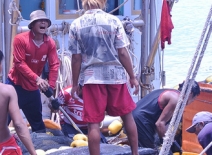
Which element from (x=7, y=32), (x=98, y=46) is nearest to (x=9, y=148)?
(x=98, y=46)

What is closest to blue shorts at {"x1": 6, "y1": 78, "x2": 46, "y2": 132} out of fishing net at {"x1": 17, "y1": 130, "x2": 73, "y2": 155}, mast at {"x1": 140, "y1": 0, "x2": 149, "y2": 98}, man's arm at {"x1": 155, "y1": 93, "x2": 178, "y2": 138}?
fishing net at {"x1": 17, "y1": 130, "x2": 73, "y2": 155}

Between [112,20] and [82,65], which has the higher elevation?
[112,20]

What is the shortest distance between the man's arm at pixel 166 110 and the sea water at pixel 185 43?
11054 mm

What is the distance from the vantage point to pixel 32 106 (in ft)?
21.7

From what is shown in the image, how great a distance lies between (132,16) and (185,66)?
552 inches

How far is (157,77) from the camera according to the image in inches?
365

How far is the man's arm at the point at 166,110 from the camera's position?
5.69 m

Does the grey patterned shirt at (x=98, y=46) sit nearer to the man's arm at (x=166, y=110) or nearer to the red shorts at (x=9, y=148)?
the red shorts at (x=9, y=148)

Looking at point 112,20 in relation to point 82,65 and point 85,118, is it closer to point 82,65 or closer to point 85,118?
point 82,65

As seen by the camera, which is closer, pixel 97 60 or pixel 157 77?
pixel 97 60

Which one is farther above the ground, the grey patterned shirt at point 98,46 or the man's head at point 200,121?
the grey patterned shirt at point 98,46

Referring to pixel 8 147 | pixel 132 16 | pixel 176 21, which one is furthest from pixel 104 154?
pixel 176 21

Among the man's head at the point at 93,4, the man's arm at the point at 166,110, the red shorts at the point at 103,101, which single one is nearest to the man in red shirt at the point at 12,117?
the red shorts at the point at 103,101

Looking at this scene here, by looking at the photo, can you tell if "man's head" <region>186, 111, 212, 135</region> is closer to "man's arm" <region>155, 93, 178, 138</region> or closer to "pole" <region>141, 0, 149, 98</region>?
"man's arm" <region>155, 93, 178, 138</region>
